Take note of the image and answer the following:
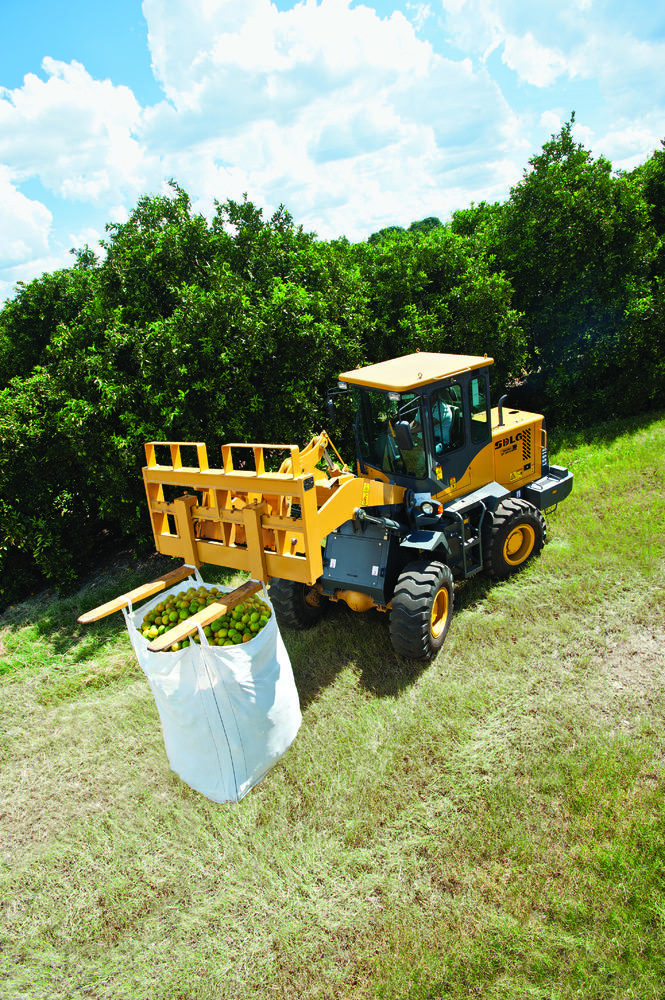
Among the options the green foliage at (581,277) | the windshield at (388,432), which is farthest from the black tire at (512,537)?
the green foliage at (581,277)

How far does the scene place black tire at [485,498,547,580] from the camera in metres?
6.71

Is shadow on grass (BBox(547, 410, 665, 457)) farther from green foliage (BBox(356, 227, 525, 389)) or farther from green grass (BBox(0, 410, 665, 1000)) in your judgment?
green grass (BBox(0, 410, 665, 1000))

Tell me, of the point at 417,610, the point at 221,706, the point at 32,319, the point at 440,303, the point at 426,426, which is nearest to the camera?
the point at 221,706

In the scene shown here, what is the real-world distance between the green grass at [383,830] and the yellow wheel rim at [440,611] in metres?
0.24

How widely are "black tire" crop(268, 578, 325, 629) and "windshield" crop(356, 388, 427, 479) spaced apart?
1638 mm

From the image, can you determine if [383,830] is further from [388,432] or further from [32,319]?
[32,319]

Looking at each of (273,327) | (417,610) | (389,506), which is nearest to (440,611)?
(417,610)

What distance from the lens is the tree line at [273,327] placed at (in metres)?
8.61

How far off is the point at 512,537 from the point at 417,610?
2074mm

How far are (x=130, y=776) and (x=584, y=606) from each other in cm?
482

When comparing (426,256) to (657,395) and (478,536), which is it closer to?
(657,395)

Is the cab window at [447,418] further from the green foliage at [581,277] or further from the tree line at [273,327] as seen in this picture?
the green foliage at [581,277]

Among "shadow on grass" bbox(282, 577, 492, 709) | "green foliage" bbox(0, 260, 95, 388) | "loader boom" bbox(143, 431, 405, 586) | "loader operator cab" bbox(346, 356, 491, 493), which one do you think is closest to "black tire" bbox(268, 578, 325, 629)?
"shadow on grass" bbox(282, 577, 492, 709)

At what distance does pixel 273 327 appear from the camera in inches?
352
